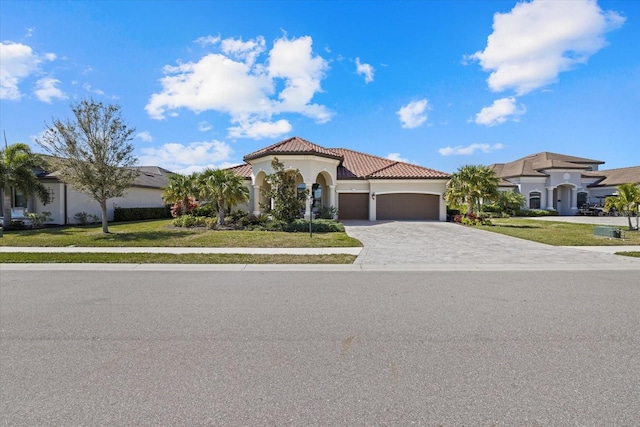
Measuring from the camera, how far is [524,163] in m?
39.5

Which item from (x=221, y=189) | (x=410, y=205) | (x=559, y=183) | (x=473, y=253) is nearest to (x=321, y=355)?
(x=473, y=253)

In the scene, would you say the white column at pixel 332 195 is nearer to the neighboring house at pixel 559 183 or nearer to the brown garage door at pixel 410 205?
the brown garage door at pixel 410 205

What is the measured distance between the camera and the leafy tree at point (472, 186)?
22.3 metres

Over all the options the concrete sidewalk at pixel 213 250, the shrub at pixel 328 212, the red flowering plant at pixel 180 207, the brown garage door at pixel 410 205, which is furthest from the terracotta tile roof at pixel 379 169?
the concrete sidewalk at pixel 213 250

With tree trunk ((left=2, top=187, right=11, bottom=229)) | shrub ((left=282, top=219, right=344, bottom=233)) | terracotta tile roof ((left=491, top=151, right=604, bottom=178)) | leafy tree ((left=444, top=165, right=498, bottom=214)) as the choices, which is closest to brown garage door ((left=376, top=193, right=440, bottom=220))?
leafy tree ((left=444, top=165, right=498, bottom=214))

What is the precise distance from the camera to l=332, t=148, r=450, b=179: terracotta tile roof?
26688 millimetres

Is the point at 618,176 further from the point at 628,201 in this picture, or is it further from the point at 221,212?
the point at 221,212

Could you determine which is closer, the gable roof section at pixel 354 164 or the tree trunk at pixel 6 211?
the tree trunk at pixel 6 211

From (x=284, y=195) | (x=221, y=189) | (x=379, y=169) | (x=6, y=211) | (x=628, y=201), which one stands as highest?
(x=379, y=169)

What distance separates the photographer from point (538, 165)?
3825cm

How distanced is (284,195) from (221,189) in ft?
11.4

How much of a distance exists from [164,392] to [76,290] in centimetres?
516

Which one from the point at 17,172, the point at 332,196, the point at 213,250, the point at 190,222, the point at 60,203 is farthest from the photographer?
the point at 332,196

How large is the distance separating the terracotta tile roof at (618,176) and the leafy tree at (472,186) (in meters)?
25.8
